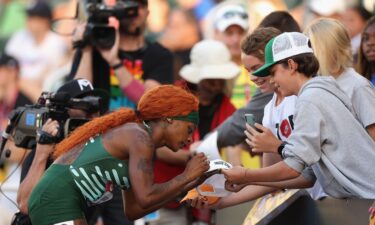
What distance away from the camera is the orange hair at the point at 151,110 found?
19.3ft

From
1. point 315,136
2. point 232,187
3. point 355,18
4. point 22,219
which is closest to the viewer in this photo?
point 315,136

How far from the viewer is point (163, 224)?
841cm

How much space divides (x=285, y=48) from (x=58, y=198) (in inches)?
61.1

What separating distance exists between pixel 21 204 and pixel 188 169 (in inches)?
55.4

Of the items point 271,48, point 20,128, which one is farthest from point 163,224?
point 271,48

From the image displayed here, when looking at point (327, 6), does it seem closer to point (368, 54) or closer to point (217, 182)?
point (368, 54)

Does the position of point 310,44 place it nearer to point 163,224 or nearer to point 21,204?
point 21,204

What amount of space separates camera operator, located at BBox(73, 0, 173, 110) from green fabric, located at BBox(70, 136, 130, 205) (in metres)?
2.38

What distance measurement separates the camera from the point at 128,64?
862 centimetres

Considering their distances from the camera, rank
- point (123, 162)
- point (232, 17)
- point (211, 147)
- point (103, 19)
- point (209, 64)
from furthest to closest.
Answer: point (232, 17) < point (209, 64) < point (103, 19) < point (211, 147) < point (123, 162)

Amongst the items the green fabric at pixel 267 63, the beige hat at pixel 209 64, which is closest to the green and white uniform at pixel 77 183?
the green fabric at pixel 267 63

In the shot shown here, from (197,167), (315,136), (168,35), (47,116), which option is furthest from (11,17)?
(315,136)

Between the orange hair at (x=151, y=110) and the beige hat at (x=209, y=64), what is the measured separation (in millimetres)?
2699

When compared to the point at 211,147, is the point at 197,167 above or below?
above
